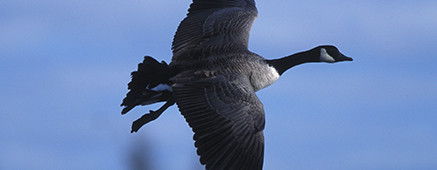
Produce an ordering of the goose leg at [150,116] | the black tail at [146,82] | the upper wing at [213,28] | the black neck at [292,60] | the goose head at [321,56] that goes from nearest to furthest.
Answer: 1. the black tail at [146,82]
2. the goose leg at [150,116]
3. the upper wing at [213,28]
4. the black neck at [292,60]
5. the goose head at [321,56]

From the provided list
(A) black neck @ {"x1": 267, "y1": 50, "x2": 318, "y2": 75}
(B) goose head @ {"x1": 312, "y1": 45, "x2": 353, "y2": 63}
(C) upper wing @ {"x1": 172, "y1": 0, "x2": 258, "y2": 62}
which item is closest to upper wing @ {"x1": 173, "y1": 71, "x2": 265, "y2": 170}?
(C) upper wing @ {"x1": 172, "y1": 0, "x2": 258, "y2": 62}

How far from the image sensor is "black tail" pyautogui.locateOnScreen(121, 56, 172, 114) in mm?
13250

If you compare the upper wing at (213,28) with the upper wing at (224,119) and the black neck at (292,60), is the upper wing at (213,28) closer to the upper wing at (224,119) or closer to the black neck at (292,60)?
the black neck at (292,60)

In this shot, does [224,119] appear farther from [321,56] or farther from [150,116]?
[321,56]

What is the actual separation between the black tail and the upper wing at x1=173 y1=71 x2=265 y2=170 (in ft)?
2.37

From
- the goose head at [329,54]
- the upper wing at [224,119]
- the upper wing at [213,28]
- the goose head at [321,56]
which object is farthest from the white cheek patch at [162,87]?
the goose head at [329,54]

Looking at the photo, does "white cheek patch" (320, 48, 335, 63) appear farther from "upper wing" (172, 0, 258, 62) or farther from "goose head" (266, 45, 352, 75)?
"upper wing" (172, 0, 258, 62)

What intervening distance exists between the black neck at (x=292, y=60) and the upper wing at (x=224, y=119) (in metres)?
2.20

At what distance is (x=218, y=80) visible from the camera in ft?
41.8

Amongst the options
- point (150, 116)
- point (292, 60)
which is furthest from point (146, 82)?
point (292, 60)

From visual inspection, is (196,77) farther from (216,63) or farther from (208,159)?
(208,159)

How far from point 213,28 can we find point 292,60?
2270 millimetres

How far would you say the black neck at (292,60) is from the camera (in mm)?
14880

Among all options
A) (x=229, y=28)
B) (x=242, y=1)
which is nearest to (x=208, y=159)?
(x=229, y=28)
